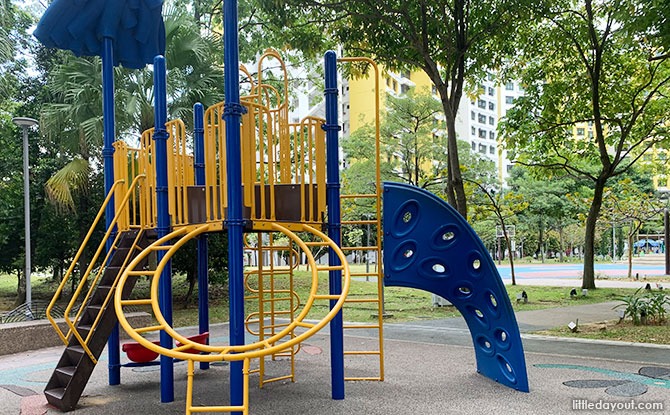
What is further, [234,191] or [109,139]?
[109,139]

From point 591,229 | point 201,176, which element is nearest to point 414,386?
point 201,176

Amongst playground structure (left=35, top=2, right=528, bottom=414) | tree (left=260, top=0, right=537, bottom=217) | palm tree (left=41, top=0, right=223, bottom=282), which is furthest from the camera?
palm tree (left=41, top=0, right=223, bottom=282)

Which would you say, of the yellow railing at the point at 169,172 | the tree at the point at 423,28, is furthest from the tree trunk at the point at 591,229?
the yellow railing at the point at 169,172

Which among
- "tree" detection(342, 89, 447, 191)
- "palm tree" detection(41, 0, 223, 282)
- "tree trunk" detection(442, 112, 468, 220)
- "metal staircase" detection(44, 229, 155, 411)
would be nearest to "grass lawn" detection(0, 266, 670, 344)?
"tree trunk" detection(442, 112, 468, 220)

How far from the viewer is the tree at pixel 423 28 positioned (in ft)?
37.0

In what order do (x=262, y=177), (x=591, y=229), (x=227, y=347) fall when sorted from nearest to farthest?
(x=227, y=347), (x=262, y=177), (x=591, y=229)

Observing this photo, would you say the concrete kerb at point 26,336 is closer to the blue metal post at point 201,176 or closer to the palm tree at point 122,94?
the palm tree at point 122,94

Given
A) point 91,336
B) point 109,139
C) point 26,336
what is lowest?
point 26,336

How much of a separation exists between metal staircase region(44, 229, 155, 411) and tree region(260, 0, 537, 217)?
6228 mm

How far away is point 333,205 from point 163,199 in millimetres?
1779

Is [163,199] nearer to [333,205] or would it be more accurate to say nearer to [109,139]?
[109,139]

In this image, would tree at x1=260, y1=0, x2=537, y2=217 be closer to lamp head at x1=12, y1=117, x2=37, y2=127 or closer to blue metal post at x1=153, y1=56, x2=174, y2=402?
lamp head at x1=12, y1=117, x2=37, y2=127

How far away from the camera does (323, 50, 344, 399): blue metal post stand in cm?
595

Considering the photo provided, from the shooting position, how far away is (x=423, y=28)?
37.6ft
